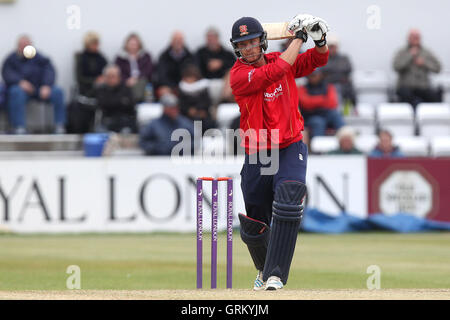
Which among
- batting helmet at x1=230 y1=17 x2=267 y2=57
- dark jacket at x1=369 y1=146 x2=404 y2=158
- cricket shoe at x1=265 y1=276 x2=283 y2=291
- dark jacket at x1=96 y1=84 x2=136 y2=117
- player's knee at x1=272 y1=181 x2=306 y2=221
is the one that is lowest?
cricket shoe at x1=265 y1=276 x2=283 y2=291

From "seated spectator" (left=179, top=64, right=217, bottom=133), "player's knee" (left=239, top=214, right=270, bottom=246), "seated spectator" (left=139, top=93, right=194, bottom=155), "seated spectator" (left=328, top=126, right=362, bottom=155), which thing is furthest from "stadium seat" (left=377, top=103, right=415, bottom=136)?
"player's knee" (left=239, top=214, right=270, bottom=246)

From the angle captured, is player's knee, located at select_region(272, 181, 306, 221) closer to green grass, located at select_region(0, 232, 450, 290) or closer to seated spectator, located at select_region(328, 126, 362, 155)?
green grass, located at select_region(0, 232, 450, 290)

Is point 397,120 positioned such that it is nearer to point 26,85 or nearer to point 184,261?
point 26,85

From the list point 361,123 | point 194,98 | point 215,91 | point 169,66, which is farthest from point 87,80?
point 361,123

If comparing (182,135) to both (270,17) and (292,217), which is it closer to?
(270,17)

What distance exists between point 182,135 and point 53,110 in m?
2.43

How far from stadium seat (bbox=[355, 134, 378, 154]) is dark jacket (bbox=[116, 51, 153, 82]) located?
3515mm

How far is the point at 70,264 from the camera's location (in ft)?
31.9

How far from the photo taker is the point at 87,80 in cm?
1499

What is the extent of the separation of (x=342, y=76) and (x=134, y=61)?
3.41 metres

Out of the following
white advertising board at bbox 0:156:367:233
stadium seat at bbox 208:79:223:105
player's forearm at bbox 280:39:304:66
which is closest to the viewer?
player's forearm at bbox 280:39:304:66

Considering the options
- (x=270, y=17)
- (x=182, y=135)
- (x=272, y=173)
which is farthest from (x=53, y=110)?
(x=272, y=173)

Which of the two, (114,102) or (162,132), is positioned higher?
(114,102)

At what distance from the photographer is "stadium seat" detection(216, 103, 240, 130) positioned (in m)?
14.1
